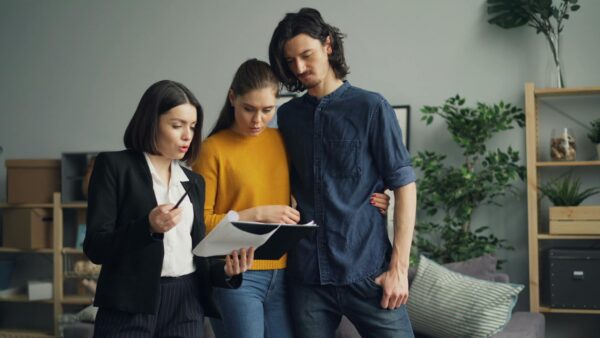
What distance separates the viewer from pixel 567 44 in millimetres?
4137

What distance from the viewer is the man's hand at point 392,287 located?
6.04ft

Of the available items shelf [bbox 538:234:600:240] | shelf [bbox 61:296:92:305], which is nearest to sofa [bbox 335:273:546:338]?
shelf [bbox 538:234:600:240]

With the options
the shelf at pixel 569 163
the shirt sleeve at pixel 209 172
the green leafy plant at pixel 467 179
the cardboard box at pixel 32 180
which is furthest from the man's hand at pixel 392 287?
the cardboard box at pixel 32 180

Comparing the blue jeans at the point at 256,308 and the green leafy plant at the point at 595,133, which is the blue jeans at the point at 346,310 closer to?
the blue jeans at the point at 256,308

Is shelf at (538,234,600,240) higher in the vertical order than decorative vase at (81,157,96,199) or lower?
lower

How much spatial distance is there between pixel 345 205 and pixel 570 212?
235 cm

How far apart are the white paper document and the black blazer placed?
4.6 inches

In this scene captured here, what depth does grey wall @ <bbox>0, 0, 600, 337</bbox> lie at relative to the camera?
13.9 feet

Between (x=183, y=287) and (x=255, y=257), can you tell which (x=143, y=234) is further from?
(x=255, y=257)

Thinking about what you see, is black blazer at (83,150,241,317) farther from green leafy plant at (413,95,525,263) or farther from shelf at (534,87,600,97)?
shelf at (534,87,600,97)

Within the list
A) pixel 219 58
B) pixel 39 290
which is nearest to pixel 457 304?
pixel 219 58

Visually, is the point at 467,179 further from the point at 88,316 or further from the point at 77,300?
the point at 77,300

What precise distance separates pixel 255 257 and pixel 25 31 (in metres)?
4.30

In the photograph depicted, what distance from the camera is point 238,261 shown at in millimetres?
1754
